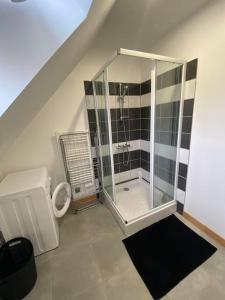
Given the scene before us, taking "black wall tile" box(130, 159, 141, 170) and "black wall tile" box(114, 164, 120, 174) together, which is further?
"black wall tile" box(130, 159, 141, 170)

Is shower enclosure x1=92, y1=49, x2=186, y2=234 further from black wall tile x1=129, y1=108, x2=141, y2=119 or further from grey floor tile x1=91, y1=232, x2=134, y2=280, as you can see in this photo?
grey floor tile x1=91, y1=232, x2=134, y2=280

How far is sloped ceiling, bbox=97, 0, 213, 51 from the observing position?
1.36 metres

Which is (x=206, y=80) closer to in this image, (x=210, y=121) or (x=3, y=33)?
(x=210, y=121)

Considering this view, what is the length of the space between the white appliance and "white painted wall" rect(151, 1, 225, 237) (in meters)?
1.78

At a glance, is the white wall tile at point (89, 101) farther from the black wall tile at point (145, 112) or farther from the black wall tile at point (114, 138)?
the black wall tile at point (145, 112)

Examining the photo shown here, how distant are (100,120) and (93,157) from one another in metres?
0.62

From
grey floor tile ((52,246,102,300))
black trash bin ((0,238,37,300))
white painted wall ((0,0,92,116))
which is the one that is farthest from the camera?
grey floor tile ((52,246,102,300))

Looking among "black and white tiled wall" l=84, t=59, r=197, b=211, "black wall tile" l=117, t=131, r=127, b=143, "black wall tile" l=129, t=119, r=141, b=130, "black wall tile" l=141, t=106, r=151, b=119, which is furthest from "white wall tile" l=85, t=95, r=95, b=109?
"black wall tile" l=141, t=106, r=151, b=119

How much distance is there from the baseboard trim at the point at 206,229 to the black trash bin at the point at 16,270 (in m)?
1.88

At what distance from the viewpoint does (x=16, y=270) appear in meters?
1.19

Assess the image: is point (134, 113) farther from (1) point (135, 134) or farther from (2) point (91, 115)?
(2) point (91, 115)

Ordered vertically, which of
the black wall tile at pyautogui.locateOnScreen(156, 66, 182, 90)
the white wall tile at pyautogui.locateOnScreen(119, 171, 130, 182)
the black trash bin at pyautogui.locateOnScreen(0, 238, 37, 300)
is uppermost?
the black wall tile at pyautogui.locateOnScreen(156, 66, 182, 90)

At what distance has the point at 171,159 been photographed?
2029mm

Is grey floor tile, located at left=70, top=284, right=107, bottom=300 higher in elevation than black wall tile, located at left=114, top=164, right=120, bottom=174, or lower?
lower
